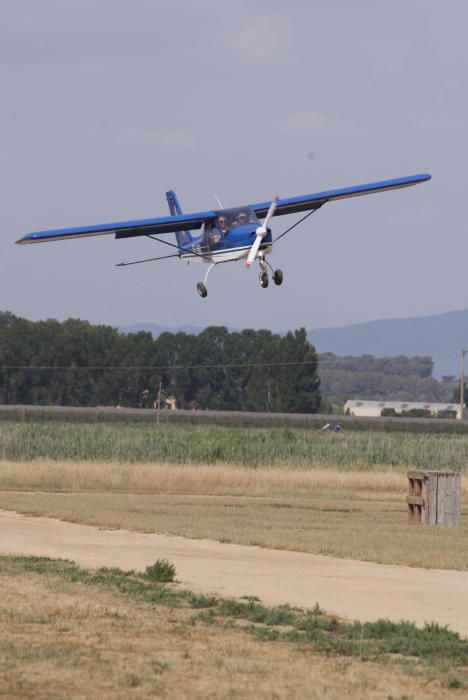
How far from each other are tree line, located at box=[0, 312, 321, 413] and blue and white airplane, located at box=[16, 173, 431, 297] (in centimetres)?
10460

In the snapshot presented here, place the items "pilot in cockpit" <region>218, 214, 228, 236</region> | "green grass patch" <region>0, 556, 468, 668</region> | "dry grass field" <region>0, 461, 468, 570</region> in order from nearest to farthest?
1. "green grass patch" <region>0, 556, 468, 668</region>
2. "dry grass field" <region>0, 461, 468, 570</region>
3. "pilot in cockpit" <region>218, 214, 228, 236</region>

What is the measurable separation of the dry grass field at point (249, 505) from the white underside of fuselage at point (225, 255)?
575 cm

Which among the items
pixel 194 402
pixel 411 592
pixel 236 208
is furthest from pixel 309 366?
pixel 411 592

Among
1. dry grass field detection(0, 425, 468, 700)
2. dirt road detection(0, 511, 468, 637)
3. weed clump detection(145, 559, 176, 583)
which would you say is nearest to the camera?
dry grass field detection(0, 425, 468, 700)

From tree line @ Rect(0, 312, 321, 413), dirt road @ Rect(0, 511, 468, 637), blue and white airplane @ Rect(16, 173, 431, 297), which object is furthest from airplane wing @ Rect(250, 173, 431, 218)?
tree line @ Rect(0, 312, 321, 413)

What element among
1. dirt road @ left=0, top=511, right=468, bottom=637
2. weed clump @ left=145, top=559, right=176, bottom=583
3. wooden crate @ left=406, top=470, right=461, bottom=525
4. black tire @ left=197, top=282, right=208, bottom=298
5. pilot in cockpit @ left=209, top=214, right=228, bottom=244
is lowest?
dirt road @ left=0, top=511, right=468, bottom=637

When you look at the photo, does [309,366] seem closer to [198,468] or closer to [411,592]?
[198,468]

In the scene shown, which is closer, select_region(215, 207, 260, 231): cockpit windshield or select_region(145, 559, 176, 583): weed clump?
select_region(145, 559, 176, 583): weed clump

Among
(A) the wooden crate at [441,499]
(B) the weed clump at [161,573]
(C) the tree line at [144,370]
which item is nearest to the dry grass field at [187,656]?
(B) the weed clump at [161,573]

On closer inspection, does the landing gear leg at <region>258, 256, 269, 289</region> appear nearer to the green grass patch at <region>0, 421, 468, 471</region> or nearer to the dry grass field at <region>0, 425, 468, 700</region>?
the dry grass field at <region>0, 425, 468, 700</region>

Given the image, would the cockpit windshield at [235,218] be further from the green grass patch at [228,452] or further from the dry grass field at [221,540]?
the green grass patch at [228,452]

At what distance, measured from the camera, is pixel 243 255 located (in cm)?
2919

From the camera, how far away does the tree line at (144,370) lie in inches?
5615

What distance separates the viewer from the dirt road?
15.5 m
